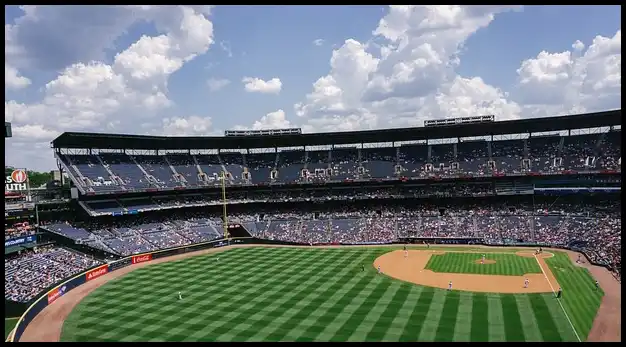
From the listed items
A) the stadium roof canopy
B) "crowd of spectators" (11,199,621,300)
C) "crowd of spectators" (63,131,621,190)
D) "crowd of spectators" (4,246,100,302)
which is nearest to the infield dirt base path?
"crowd of spectators" (11,199,621,300)

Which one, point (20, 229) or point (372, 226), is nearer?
point (20, 229)

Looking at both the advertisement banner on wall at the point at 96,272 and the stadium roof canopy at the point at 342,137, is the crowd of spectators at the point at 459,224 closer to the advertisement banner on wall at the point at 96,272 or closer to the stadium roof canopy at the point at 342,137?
the stadium roof canopy at the point at 342,137

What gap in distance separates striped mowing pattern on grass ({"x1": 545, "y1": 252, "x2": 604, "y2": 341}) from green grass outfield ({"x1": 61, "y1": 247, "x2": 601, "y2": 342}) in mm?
83

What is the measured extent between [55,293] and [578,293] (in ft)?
148

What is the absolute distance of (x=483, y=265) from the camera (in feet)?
153

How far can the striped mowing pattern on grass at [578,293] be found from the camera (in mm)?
29072

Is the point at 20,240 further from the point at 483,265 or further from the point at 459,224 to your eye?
the point at 459,224

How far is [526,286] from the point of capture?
37625 mm

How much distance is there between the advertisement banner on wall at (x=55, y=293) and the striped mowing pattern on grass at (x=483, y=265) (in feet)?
119

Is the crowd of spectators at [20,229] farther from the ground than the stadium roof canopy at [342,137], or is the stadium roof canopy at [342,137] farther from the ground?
the stadium roof canopy at [342,137]

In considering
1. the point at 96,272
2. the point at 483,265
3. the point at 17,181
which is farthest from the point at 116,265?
the point at 483,265

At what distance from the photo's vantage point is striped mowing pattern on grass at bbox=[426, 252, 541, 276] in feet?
144

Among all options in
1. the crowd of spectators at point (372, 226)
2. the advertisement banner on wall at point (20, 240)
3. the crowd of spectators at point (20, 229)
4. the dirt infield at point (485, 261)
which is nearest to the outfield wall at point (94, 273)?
the crowd of spectators at point (372, 226)

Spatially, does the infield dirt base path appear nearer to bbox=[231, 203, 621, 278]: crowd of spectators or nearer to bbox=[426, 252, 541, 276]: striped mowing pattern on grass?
bbox=[426, 252, 541, 276]: striped mowing pattern on grass
